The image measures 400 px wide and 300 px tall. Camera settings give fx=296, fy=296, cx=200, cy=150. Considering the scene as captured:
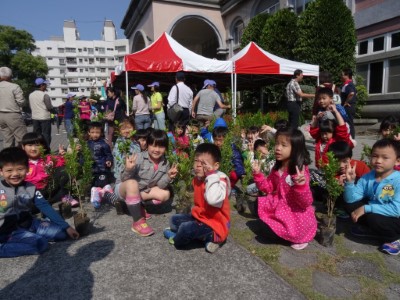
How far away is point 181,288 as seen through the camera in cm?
221

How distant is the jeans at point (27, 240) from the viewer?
2693mm

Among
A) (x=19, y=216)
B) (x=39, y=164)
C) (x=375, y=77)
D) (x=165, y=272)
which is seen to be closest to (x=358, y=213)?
(x=165, y=272)

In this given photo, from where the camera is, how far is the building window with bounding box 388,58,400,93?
430 inches

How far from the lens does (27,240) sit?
2738 mm

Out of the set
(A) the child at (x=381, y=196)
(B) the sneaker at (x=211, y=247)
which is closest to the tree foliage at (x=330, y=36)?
(A) the child at (x=381, y=196)

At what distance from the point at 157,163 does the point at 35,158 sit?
1.63m

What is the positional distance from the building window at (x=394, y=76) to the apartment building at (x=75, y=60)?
221 ft

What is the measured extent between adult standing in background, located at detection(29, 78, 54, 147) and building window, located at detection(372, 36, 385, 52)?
11581 millimetres

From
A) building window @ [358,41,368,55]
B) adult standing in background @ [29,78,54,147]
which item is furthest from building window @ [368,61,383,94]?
adult standing in background @ [29,78,54,147]

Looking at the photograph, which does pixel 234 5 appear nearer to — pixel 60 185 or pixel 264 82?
pixel 264 82

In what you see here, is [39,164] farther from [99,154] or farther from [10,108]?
[10,108]

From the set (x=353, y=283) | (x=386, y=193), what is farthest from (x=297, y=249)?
(x=386, y=193)

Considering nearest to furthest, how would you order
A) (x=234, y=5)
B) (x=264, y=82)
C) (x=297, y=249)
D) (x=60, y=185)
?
(x=297, y=249) < (x=60, y=185) < (x=264, y=82) < (x=234, y=5)

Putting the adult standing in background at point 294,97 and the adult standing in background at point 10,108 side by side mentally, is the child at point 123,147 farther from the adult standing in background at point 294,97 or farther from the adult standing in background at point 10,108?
the adult standing in background at point 294,97
